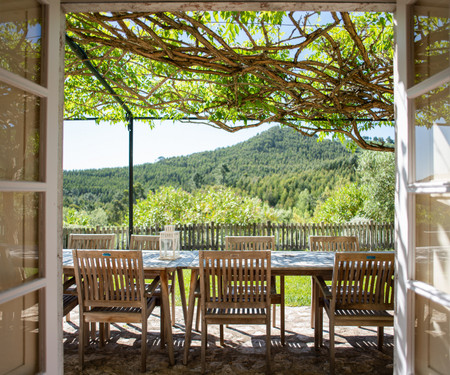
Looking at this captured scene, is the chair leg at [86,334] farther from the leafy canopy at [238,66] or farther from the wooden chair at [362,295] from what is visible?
the leafy canopy at [238,66]

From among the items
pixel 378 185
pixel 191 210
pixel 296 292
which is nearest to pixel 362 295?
pixel 296 292

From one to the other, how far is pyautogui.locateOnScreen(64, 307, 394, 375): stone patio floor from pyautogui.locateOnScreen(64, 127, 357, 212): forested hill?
1298 centimetres

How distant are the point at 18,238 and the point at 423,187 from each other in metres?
1.64

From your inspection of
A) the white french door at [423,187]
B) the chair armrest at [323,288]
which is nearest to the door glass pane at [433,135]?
the white french door at [423,187]

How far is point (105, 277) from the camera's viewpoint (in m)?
2.92

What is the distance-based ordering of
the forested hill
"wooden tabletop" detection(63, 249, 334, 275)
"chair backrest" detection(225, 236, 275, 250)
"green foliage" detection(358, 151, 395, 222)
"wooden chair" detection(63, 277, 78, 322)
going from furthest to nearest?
the forested hill < "green foliage" detection(358, 151, 395, 222) < "chair backrest" detection(225, 236, 275, 250) < "wooden tabletop" detection(63, 249, 334, 275) < "wooden chair" detection(63, 277, 78, 322)

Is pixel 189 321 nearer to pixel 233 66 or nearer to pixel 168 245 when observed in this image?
pixel 168 245

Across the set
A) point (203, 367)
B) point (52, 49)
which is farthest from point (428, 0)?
point (203, 367)

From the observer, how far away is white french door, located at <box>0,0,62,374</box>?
134 centimetres

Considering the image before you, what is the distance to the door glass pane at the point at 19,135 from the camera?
1.35m

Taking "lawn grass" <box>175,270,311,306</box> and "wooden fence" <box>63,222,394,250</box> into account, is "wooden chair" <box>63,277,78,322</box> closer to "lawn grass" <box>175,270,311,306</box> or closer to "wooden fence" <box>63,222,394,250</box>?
"lawn grass" <box>175,270,311,306</box>

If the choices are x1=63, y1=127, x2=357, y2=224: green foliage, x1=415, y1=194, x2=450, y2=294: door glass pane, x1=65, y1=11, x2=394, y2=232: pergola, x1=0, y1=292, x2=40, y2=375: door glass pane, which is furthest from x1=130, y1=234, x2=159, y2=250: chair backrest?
x1=63, y1=127, x2=357, y2=224: green foliage

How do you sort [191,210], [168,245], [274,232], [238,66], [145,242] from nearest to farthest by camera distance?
1. [168,245]
2. [238,66]
3. [145,242]
4. [274,232]
5. [191,210]

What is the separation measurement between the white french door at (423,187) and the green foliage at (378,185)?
9.46 meters
